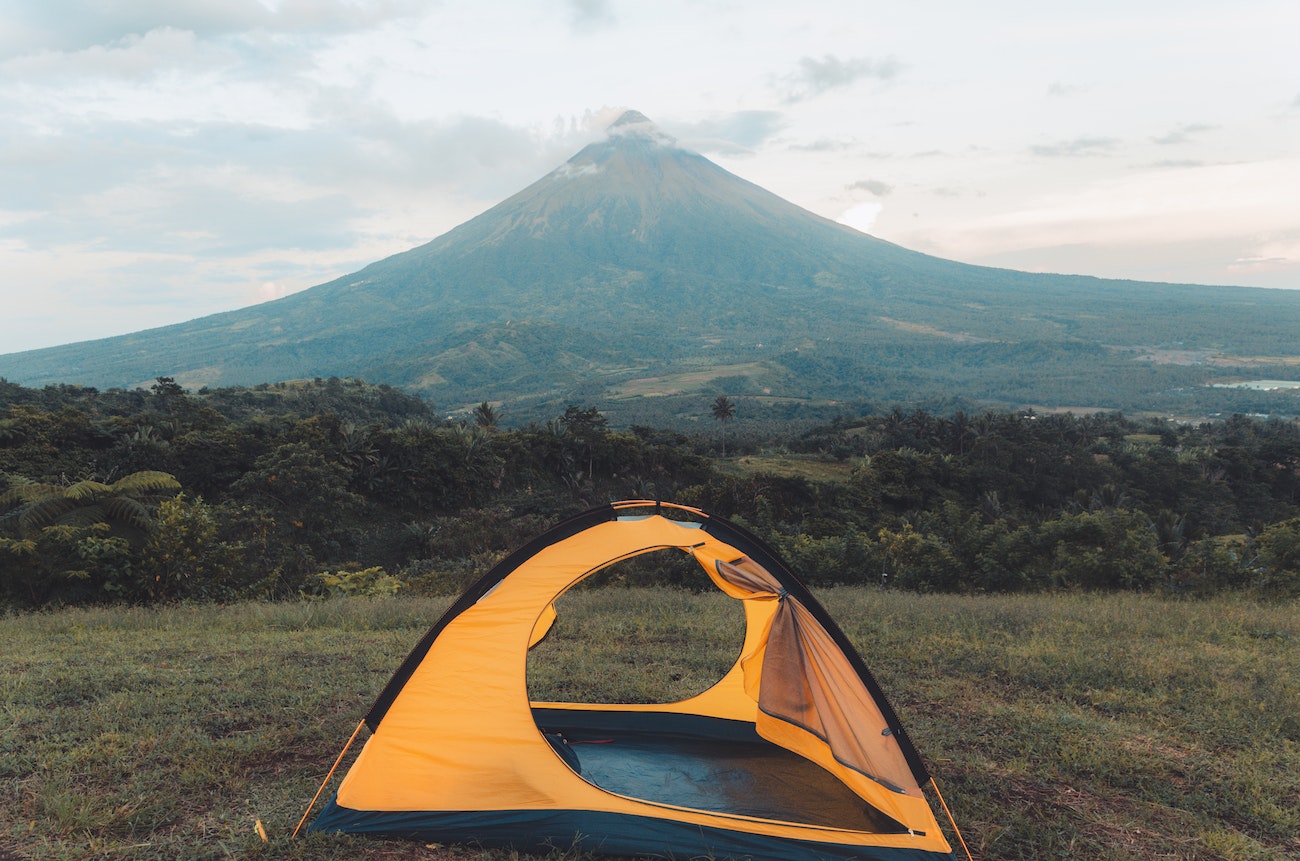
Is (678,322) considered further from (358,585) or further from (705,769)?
(705,769)

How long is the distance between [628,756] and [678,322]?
5875 inches

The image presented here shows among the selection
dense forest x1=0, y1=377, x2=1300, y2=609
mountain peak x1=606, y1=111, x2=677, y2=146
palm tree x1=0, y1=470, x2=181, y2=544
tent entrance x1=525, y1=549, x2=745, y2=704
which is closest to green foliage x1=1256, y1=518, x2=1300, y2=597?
dense forest x1=0, y1=377, x2=1300, y2=609

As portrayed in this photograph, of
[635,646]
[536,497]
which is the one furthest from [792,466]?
[635,646]

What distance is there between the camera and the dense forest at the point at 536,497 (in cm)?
934

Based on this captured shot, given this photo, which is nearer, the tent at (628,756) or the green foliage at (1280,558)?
the tent at (628,756)

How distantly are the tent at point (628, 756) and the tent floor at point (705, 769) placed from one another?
0.01 m

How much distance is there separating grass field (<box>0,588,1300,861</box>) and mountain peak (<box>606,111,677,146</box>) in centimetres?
20318

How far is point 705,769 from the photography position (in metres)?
4.33

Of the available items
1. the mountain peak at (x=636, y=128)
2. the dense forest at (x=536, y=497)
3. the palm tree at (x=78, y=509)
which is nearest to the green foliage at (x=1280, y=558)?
the dense forest at (x=536, y=497)

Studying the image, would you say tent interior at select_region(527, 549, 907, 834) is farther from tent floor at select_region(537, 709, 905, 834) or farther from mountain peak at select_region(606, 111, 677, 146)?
mountain peak at select_region(606, 111, 677, 146)

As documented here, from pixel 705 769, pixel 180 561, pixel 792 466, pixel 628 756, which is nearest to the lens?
pixel 705 769

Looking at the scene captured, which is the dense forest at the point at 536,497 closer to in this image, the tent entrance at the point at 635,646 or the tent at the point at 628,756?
the tent entrance at the point at 635,646

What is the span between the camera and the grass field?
3.56 metres

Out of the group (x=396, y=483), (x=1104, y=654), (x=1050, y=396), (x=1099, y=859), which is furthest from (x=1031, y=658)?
(x=1050, y=396)
